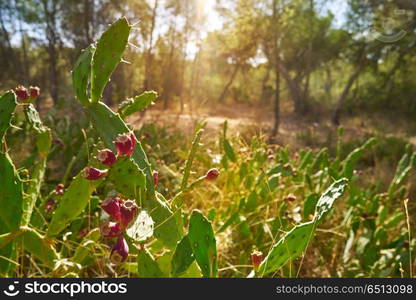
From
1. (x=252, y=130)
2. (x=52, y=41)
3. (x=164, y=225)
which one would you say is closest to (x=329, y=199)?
(x=164, y=225)

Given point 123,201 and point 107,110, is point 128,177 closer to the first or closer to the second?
point 123,201

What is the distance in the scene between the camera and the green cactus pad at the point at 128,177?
3.39ft

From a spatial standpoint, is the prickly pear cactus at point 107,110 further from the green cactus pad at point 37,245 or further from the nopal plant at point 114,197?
the green cactus pad at point 37,245

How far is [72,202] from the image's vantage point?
1.27 m

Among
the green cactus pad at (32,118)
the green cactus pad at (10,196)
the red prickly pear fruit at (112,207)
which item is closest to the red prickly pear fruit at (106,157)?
the red prickly pear fruit at (112,207)

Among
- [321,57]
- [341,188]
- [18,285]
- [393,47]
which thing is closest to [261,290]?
[341,188]

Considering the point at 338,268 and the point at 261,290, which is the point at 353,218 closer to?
the point at 338,268

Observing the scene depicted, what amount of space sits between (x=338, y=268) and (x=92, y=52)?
6.14ft

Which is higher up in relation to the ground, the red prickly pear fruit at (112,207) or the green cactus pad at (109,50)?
the green cactus pad at (109,50)

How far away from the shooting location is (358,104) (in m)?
17.2

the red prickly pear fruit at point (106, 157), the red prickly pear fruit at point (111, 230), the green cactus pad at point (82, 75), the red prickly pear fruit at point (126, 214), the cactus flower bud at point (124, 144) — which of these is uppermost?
the green cactus pad at point (82, 75)

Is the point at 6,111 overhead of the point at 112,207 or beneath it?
overhead

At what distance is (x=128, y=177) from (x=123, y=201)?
0.11m

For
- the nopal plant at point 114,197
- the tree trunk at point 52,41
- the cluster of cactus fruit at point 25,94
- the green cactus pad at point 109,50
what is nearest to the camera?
the nopal plant at point 114,197
